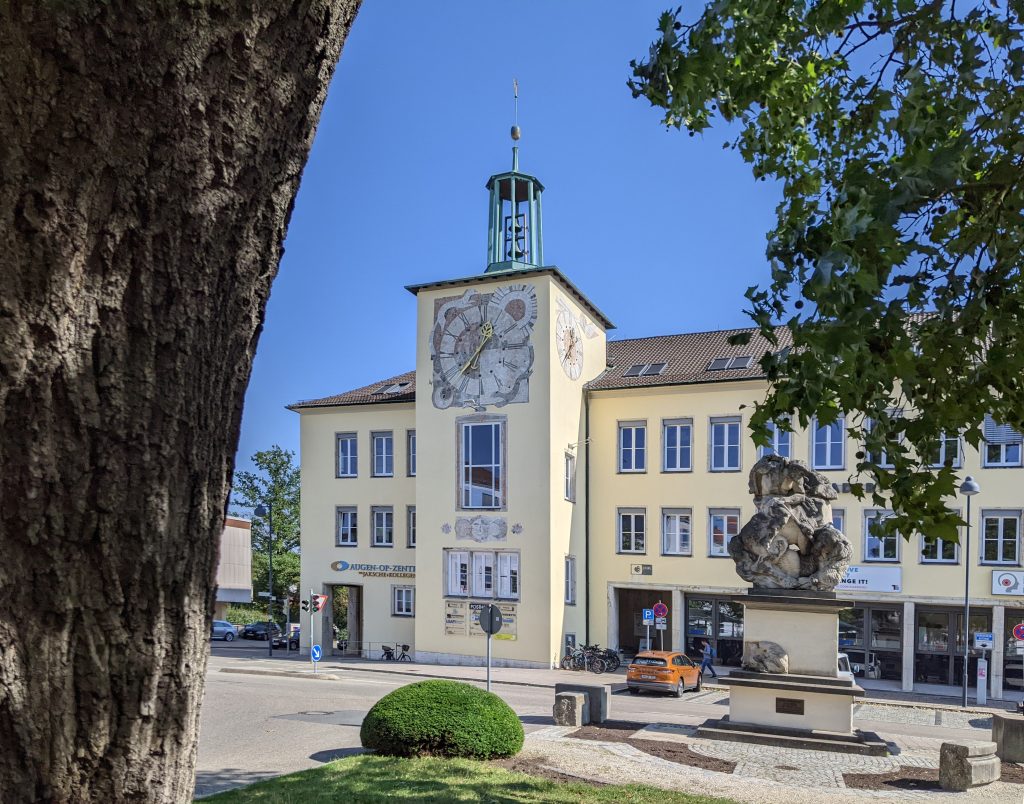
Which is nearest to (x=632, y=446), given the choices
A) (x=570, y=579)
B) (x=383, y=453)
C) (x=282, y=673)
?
(x=570, y=579)

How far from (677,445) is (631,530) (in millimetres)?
3639

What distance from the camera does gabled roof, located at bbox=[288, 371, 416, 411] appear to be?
37.4 metres

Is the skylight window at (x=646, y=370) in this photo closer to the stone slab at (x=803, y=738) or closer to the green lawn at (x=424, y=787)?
the stone slab at (x=803, y=738)

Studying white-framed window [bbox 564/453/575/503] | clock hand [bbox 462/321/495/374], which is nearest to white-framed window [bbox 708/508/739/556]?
white-framed window [bbox 564/453/575/503]

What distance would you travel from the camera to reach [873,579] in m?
30.1

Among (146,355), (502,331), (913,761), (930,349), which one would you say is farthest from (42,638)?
(502,331)

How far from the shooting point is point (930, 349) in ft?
22.1

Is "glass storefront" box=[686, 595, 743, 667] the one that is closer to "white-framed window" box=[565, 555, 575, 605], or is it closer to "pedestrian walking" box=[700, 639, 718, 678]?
"pedestrian walking" box=[700, 639, 718, 678]

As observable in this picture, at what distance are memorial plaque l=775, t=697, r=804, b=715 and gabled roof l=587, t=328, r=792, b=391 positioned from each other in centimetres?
1854

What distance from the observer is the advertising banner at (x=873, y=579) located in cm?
2986

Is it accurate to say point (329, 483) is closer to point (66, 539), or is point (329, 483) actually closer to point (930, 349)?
point (930, 349)

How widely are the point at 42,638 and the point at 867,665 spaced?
33089mm

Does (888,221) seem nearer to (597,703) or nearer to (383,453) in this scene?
(597,703)

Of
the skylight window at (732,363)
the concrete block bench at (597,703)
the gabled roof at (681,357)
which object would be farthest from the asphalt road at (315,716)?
the skylight window at (732,363)
